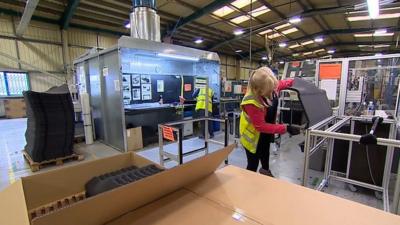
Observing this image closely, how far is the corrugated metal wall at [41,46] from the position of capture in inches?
290

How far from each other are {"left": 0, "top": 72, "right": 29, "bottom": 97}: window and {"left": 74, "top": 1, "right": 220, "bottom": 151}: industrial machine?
3.76 metres

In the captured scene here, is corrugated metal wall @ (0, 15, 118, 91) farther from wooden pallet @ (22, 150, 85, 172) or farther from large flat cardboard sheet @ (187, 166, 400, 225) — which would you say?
large flat cardboard sheet @ (187, 166, 400, 225)

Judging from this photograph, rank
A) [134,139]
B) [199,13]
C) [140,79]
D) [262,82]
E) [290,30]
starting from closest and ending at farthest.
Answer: [262,82] < [134,139] < [140,79] < [199,13] < [290,30]

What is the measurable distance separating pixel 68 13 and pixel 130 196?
815cm

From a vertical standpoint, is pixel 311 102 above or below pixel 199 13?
below

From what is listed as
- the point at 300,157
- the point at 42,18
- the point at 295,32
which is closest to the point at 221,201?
the point at 300,157

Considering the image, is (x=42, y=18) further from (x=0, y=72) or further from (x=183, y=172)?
(x=183, y=172)

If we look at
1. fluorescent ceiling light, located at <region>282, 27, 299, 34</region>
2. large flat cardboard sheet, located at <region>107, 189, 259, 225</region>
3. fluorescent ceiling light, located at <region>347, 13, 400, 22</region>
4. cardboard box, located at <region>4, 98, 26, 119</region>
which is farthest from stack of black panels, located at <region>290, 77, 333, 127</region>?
cardboard box, located at <region>4, 98, 26, 119</region>

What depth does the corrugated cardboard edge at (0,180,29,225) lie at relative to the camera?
1.83 feet

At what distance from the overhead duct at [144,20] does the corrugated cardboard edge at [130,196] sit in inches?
159

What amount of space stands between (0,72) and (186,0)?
717cm

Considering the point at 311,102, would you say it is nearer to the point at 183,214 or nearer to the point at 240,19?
the point at 183,214

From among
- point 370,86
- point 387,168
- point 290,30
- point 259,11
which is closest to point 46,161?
point 387,168

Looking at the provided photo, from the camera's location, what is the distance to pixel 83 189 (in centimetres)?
A: 99
